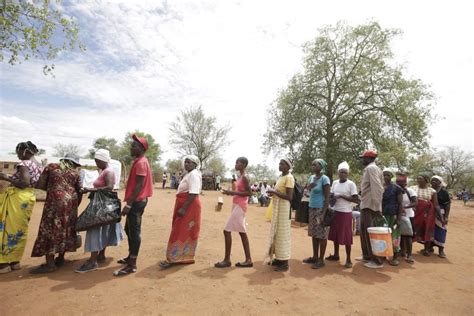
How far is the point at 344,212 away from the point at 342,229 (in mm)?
303

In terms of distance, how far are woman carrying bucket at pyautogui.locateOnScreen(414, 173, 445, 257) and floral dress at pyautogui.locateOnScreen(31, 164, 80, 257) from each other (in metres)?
7.00

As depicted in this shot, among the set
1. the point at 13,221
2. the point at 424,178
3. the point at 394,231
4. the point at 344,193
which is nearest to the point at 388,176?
the point at 394,231

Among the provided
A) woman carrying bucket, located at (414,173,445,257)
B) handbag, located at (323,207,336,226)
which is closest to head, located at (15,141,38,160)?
handbag, located at (323,207,336,226)

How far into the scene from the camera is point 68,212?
13.1ft

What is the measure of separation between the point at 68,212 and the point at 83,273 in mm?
912

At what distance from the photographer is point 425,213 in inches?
245

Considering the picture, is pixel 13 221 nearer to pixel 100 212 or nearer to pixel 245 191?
pixel 100 212

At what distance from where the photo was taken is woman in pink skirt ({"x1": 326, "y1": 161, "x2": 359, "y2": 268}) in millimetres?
4797

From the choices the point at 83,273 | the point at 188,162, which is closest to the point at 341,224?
the point at 188,162

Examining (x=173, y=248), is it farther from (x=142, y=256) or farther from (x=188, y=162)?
(x=188, y=162)

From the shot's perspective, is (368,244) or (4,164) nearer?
(368,244)

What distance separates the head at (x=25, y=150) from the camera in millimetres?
3959

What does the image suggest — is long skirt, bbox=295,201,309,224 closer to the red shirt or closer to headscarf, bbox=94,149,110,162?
the red shirt

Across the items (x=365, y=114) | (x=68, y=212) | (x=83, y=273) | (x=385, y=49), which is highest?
(x=385, y=49)
